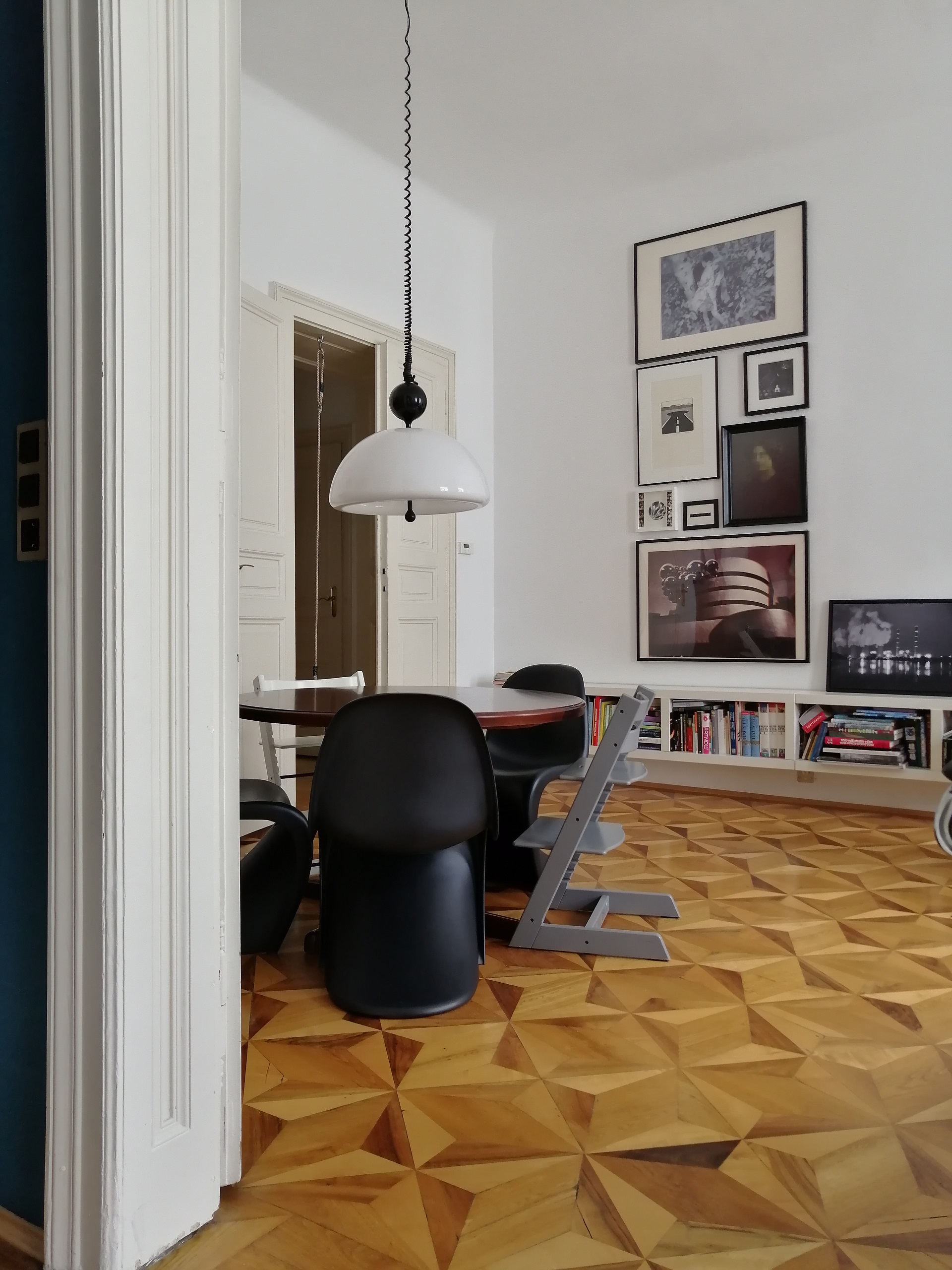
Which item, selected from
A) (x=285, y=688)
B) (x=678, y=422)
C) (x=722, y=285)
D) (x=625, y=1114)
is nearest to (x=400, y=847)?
(x=625, y=1114)

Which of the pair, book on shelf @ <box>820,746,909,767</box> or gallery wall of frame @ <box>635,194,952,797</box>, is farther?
gallery wall of frame @ <box>635,194,952,797</box>

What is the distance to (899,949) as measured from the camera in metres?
2.69

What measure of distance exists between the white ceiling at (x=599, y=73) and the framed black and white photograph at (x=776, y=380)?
1152mm

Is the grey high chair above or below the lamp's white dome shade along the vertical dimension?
below

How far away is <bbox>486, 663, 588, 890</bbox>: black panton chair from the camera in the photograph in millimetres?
3221

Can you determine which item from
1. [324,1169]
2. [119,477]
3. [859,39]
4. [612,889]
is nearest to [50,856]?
[119,477]

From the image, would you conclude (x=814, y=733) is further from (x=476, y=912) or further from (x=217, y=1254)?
(x=217, y=1254)

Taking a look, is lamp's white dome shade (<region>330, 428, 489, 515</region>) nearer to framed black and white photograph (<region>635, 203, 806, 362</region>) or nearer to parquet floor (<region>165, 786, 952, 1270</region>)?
parquet floor (<region>165, 786, 952, 1270</region>)

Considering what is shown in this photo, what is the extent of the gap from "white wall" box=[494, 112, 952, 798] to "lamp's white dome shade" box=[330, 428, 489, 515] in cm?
278

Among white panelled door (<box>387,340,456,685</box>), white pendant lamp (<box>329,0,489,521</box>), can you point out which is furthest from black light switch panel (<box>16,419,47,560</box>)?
white panelled door (<box>387,340,456,685</box>)

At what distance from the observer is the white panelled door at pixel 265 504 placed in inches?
166

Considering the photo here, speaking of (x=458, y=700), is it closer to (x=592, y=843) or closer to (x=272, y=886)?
(x=592, y=843)

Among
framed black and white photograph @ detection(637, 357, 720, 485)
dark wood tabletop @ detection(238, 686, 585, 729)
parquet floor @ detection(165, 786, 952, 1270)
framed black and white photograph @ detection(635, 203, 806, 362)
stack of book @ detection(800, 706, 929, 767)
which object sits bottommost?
parquet floor @ detection(165, 786, 952, 1270)

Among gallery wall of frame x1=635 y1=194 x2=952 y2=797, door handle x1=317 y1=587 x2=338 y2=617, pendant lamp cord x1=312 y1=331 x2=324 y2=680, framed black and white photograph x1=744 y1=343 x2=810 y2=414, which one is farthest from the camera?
door handle x1=317 y1=587 x2=338 y2=617
